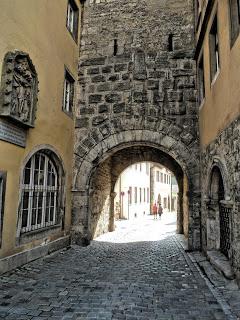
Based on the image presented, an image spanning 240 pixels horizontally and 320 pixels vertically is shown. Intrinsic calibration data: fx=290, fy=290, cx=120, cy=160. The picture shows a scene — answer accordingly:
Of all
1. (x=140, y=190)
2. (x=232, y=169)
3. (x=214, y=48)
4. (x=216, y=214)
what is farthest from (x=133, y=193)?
(x=232, y=169)

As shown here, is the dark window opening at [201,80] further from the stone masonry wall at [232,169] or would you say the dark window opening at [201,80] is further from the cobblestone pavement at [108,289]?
the cobblestone pavement at [108,289]

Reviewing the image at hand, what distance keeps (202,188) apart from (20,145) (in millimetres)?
4208

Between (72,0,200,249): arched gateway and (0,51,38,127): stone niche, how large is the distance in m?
2.60

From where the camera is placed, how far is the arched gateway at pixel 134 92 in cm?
746

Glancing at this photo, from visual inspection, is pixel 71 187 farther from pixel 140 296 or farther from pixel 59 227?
pixel 140 296

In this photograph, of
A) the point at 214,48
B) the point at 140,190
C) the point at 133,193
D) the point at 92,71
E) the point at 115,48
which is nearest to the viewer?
the point at 214,48

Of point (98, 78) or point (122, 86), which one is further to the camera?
point (98, 78)

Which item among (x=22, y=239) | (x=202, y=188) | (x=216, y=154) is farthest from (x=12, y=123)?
(x=202, y=188)

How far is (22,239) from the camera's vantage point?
5340 millimetres

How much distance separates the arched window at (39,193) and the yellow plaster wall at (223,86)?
363 cm

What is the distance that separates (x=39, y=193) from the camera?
20.5 feet

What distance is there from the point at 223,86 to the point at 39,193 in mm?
4217

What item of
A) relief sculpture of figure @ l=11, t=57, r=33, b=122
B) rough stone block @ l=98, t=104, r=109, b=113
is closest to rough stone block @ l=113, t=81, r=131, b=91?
rough stone block @ l=98, t=104, r=109, b=113

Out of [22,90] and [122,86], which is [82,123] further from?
[22,90]
